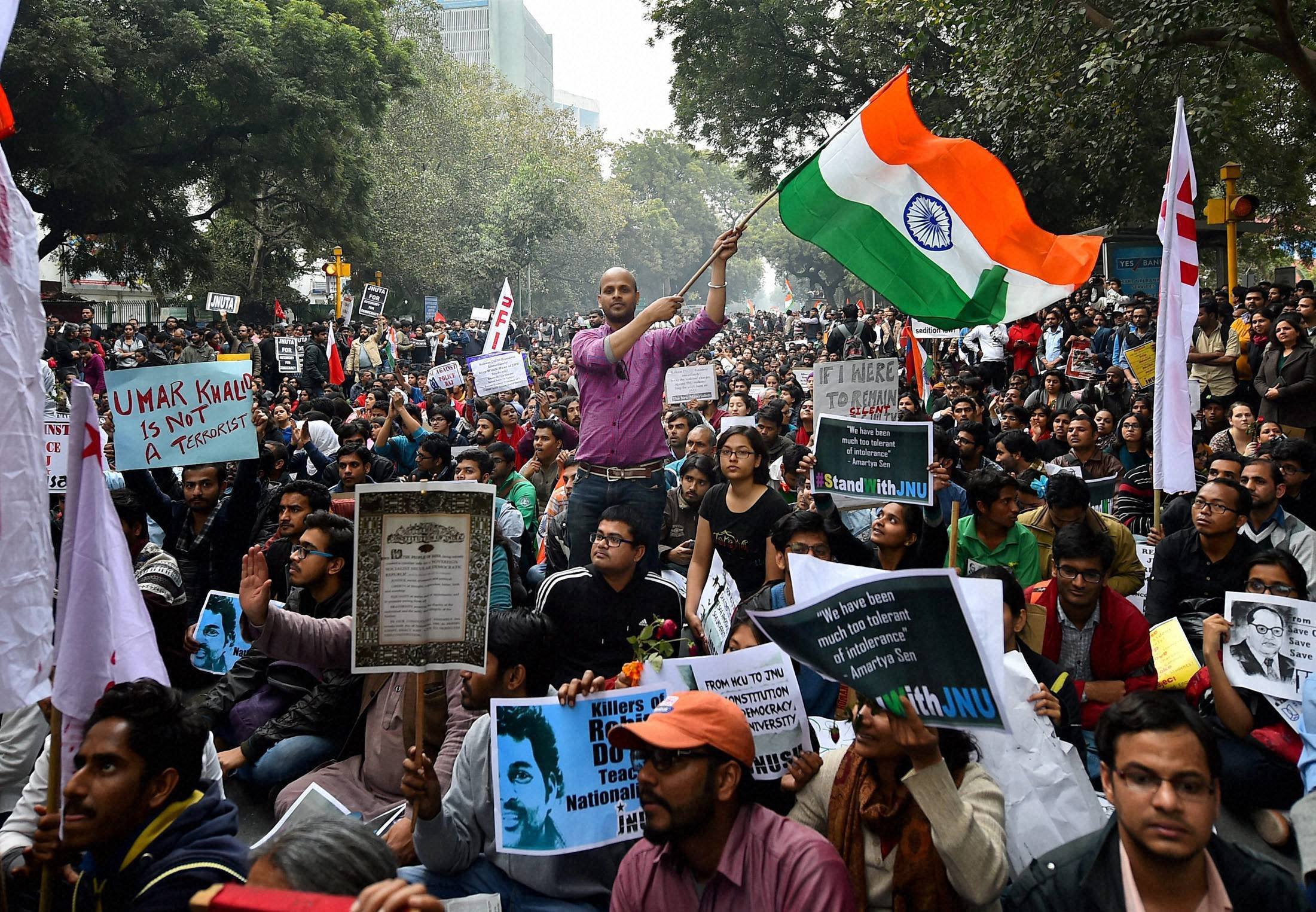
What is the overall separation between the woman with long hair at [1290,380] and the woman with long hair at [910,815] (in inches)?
312

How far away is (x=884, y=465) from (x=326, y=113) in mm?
25159

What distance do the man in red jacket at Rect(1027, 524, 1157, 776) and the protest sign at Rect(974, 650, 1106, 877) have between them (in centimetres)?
114

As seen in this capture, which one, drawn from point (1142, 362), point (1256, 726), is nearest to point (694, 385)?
point (1142, 362)

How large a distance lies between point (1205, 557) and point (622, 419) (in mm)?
2827

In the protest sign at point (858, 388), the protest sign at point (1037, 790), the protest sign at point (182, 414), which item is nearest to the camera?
the protest sign at point (1037, 790)

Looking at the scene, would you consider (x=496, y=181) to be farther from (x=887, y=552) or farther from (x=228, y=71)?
(x=887, y=552)

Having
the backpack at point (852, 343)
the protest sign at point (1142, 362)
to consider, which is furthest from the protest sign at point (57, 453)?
the backpack at point (852, 343)

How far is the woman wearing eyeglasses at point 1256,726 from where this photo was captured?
410 centimetres

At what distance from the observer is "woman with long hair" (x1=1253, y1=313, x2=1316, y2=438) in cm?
952

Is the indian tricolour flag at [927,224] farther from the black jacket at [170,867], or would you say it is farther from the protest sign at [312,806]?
the black jacket at [170,867]

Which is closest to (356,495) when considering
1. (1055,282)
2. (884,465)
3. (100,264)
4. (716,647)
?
(716,647)

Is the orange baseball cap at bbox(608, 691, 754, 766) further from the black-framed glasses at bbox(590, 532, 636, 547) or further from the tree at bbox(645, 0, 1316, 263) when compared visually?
the tree at bbox(645, 0, 1316, 263)

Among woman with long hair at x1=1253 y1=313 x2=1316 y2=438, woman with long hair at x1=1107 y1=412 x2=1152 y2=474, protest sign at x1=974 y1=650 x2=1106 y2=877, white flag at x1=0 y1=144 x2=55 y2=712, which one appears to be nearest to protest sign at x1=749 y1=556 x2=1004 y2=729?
protest sign at x1=974 y1=650 x2=1106 y2=877

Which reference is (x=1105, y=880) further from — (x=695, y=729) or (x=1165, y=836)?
(x=695, y=729)
